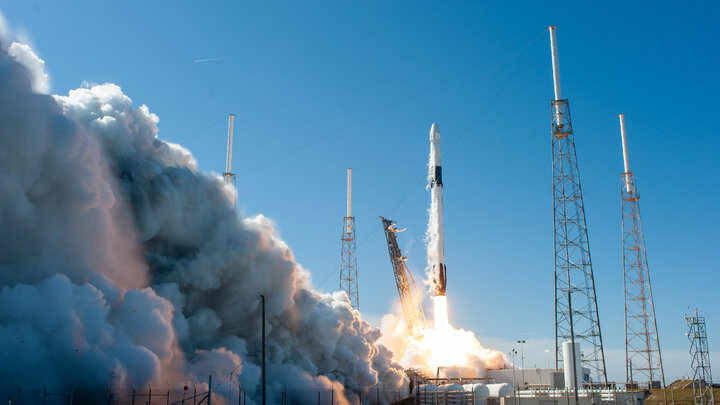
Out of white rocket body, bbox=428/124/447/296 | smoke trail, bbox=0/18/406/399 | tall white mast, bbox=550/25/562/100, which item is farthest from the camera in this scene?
white rocket body, bbox=428/124/447/296

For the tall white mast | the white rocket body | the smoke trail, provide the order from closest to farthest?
the smoke trail
the tall white mast
the white rocket body

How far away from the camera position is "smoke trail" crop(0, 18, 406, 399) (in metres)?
38.8

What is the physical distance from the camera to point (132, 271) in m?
49.2

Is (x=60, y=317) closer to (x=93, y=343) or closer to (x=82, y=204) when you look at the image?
(x=93, y=343)

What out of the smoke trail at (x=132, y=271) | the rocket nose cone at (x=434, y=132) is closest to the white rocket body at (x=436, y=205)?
the rocket nose cone at (x=434, y=132)

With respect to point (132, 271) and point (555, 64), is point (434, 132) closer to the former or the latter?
point (555, 64)

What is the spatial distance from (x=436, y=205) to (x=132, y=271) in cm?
→ 3669

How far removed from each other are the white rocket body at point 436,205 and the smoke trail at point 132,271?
12653mm

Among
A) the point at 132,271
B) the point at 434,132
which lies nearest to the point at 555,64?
the point at 434,132

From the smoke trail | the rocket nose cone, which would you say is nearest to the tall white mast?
the rocket nose cone

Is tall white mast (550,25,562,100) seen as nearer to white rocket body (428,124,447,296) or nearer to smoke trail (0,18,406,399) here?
white rocket body (428,124,447,296)

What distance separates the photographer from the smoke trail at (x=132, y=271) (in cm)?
3875

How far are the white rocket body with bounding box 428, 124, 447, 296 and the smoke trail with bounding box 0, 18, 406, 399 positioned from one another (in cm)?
1265

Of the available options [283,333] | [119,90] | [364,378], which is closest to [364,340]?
[364,378]
